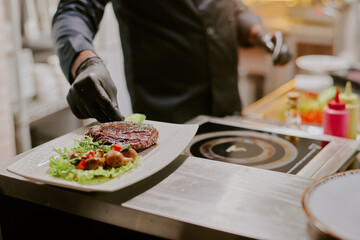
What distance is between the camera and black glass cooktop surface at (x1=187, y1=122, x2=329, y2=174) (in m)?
1.15

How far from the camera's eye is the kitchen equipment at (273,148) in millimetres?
1118

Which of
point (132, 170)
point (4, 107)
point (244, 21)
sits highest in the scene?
point (244, 21)

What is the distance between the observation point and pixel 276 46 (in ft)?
7.01

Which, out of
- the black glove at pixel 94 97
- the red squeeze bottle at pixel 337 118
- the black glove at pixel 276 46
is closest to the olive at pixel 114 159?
the black glove at pixel 94 97

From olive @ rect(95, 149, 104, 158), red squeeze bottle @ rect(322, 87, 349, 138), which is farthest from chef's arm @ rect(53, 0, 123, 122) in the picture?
red squeeze bottle @ rect(322, 87, 349, 138)

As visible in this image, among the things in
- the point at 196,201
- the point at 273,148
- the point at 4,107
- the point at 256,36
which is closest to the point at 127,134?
the point at 196,201

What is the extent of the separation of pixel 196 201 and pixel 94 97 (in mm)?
493

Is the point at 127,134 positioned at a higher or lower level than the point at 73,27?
lower

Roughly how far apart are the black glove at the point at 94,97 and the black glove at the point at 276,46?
1.13m

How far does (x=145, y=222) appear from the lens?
32.2 inches

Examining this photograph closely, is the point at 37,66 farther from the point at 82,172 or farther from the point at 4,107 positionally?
the point at 82,172

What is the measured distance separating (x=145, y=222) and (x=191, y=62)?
136 centimetres

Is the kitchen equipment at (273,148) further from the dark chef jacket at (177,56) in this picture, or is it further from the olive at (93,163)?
the dark chef jacket at (177,56)

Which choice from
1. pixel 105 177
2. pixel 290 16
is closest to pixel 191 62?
pixel 105 177
